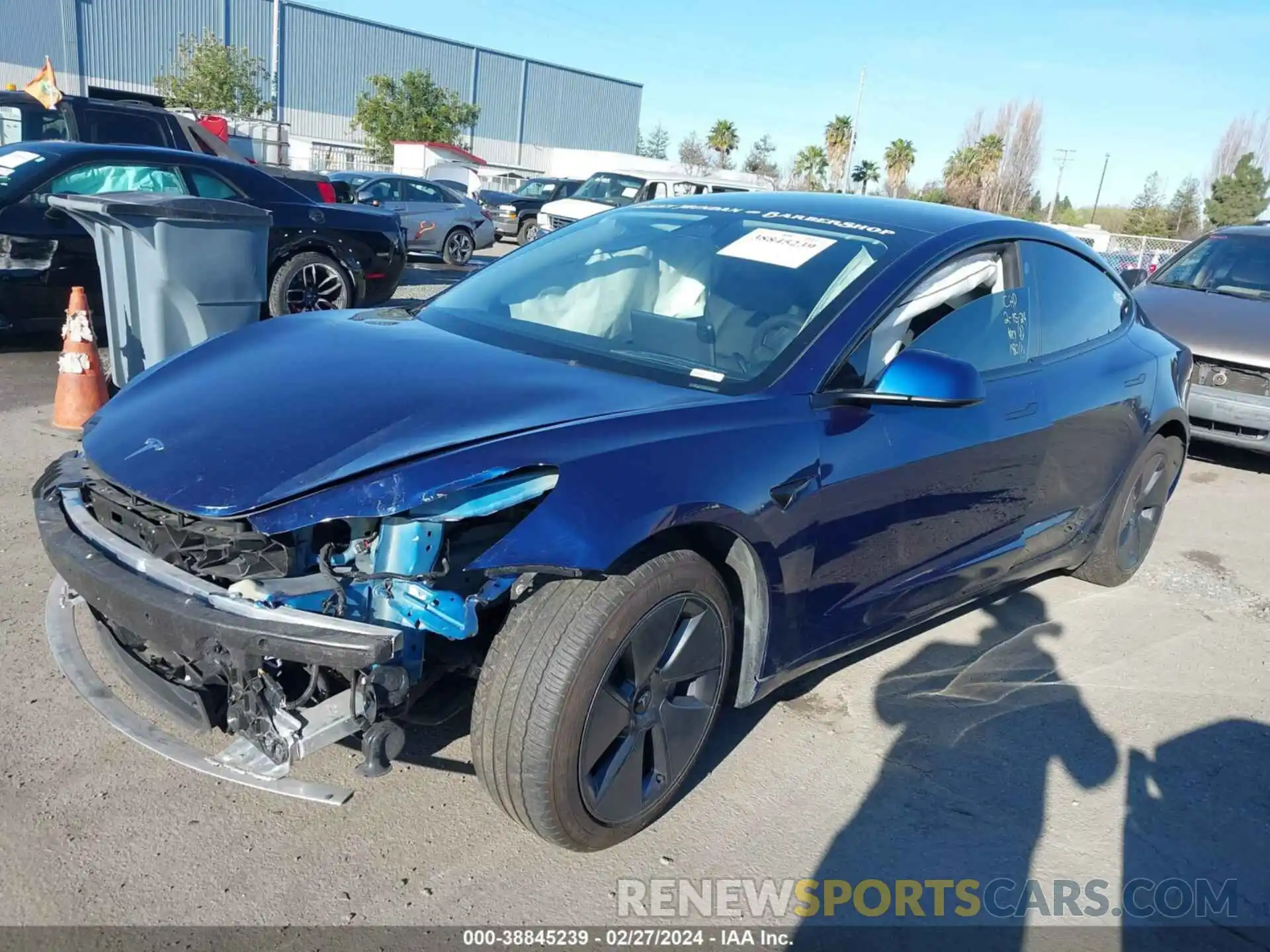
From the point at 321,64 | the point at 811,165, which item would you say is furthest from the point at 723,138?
the point at 321,64

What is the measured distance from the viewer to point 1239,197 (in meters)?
48.7

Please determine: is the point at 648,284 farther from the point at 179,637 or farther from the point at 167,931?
the point at 167,931

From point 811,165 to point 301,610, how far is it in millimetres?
67213

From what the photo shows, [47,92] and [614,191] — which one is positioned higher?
[47,92]

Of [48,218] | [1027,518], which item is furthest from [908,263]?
[48,218]

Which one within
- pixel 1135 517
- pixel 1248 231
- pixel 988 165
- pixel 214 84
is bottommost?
pixel 1135 517

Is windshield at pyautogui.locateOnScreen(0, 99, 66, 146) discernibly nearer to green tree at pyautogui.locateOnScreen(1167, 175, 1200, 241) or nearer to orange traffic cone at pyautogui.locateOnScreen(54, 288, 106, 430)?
orange traffic cone at pyautogui.locateOnScreen(54, 288, 106, 430)

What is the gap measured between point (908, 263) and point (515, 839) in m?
2.04

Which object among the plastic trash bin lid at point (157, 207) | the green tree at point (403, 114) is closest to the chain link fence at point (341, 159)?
the green tree at point (403, 114)

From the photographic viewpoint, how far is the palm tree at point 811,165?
209 feet

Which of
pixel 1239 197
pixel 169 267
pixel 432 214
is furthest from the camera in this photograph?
pixel 1239 197

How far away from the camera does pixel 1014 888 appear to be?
105 inches

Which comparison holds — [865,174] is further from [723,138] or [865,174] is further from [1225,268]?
[1225,268]

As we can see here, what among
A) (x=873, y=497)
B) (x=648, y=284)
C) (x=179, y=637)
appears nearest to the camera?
(x=179, y=637)
